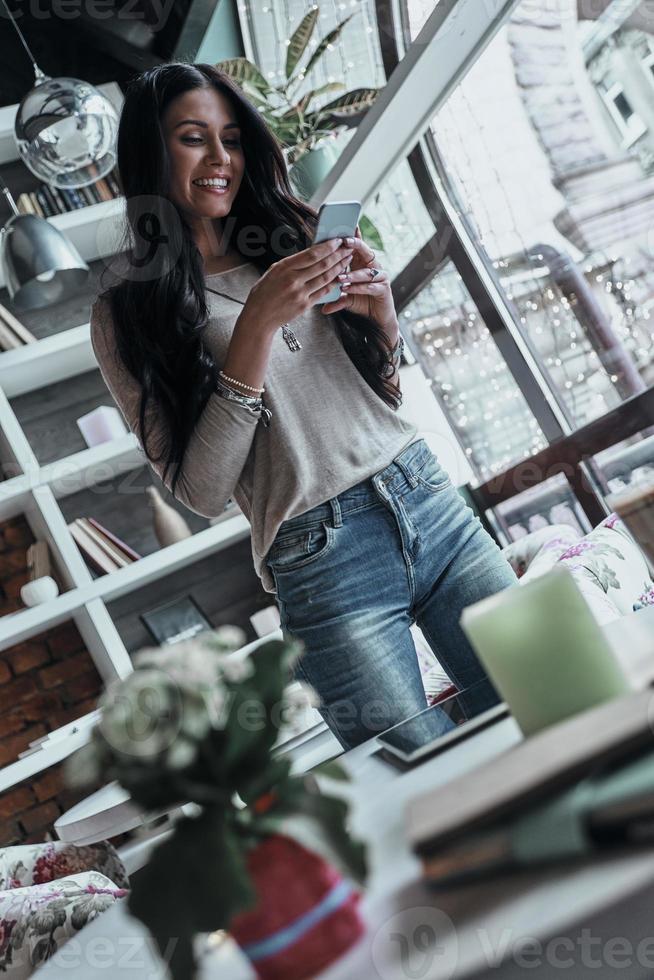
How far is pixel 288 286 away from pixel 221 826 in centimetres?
75

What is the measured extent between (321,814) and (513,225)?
2.32m

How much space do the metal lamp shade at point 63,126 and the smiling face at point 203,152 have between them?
1115mm

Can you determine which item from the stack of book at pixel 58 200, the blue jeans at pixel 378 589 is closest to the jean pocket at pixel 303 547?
the blue jeans at pixel 378 589

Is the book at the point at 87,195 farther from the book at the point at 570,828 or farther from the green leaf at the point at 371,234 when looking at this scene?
the book at the point at 570,828

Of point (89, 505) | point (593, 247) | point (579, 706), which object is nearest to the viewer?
point (579, 706)

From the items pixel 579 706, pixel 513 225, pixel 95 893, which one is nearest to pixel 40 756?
pixel 95 893

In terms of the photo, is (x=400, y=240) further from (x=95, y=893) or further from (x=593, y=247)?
(x=95, y=893)

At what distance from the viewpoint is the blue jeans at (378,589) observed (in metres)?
1.10

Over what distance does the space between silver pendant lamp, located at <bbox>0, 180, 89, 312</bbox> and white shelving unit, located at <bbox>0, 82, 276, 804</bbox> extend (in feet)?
0.98

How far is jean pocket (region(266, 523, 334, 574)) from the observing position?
1.13 meters

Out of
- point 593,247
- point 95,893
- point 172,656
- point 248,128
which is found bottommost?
point 95,893

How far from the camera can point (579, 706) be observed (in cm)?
65

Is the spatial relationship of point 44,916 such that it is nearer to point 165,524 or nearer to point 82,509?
point 165,524

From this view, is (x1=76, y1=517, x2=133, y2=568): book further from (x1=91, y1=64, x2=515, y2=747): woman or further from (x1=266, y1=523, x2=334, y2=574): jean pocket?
(x1=266, y1=523, x2=334, y2=574): jean pocket
